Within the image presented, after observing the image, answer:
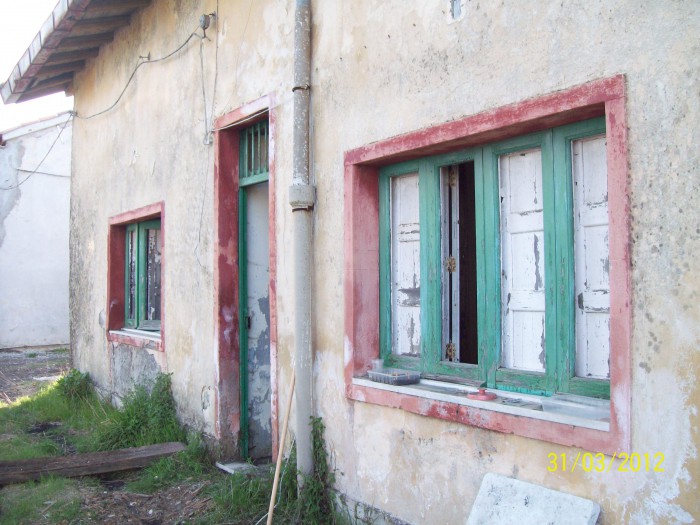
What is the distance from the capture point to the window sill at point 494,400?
310 centimetres

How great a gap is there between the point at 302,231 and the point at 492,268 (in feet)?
4.98

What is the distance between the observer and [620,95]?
296 centimetres

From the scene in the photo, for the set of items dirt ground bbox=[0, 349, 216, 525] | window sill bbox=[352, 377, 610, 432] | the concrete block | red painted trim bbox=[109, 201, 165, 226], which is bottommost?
dirt ground bbox=[0, 349, 216, 525]

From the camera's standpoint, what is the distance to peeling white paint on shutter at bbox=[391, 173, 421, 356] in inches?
171

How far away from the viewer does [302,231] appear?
4.79 meters

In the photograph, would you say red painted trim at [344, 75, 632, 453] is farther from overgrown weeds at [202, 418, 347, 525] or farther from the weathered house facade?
overgrown weeds at [202, 418, 347, 525]

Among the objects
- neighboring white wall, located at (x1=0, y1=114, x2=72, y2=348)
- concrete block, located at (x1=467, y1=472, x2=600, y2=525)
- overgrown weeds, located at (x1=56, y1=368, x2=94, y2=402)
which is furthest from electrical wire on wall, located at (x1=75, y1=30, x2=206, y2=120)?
neighboring white wall, located at (x1=0, y1=114, x2=72, y2=348)

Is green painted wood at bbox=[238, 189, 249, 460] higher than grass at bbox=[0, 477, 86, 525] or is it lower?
higher

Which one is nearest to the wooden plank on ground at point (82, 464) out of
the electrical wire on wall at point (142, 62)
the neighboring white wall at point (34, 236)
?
the electrical wire on wall at point (142, 62)

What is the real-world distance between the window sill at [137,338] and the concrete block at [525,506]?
465cm

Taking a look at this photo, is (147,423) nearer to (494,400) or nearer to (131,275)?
(131,275)

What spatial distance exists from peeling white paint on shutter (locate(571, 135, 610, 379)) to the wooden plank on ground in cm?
405

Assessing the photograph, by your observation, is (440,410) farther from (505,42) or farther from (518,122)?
(505,42)
